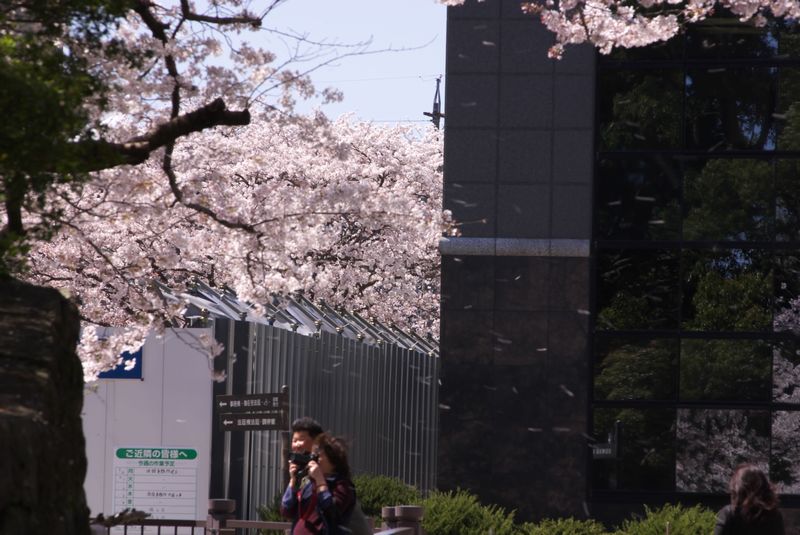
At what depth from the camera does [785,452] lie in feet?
54.7

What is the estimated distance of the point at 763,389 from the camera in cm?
1683

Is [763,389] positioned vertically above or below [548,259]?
below

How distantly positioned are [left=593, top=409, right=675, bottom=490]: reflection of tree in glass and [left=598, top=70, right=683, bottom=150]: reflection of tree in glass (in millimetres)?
3240

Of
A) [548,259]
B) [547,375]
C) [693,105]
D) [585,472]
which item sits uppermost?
[693,105]

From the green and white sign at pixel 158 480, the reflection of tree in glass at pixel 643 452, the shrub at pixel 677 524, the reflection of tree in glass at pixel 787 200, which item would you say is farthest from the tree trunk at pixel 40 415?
the reflection of tree in glass at pixel 787 200

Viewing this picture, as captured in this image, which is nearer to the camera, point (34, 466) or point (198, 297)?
point (34, 466)

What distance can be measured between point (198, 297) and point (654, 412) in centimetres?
547

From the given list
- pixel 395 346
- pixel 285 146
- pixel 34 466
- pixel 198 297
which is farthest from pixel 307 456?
pixel 285 146

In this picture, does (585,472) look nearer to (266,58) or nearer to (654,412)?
(654,412)

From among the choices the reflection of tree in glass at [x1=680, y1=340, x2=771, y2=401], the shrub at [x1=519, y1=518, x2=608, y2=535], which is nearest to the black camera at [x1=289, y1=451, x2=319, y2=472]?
the shrub at [x1=519, y1=518, x2=608, y2=535]

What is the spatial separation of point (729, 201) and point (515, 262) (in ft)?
8.68

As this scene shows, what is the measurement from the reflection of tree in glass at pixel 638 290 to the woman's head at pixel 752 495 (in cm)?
875

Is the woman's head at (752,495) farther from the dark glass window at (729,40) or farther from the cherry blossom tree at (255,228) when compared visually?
the dark glass window at (729,40)

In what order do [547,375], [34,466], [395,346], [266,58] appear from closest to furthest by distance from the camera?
[34,466], [266,58], [547,375], [395,346]
